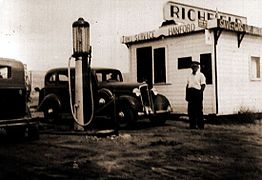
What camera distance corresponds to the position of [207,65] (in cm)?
1288

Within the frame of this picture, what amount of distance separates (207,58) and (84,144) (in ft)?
19.7

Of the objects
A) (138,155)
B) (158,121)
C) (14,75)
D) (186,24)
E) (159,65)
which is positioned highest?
(186,24)

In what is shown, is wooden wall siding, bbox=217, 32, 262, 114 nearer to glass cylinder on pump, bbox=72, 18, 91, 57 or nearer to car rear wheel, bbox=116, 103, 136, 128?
car rear wheel, bbox=116, 103, 136, 128

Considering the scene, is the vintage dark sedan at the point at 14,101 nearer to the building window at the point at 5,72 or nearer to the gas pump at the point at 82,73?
the building window at the point at 5,72

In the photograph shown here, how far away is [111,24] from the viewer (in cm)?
1288

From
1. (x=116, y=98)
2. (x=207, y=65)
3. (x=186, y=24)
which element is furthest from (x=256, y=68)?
(x=116, y=98)

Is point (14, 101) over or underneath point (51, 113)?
over

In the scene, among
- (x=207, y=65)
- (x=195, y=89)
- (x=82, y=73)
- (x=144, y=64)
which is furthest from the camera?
(x=144, y=64)

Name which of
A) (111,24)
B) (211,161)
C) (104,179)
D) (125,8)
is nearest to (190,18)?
(111,24)

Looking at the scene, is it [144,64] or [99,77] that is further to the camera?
[144,64]

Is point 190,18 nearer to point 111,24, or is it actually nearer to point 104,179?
point 111,24

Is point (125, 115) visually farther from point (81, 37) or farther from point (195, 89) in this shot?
point (81, 37)

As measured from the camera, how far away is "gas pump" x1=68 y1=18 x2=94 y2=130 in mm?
9867

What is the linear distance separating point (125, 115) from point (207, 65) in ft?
11.3
